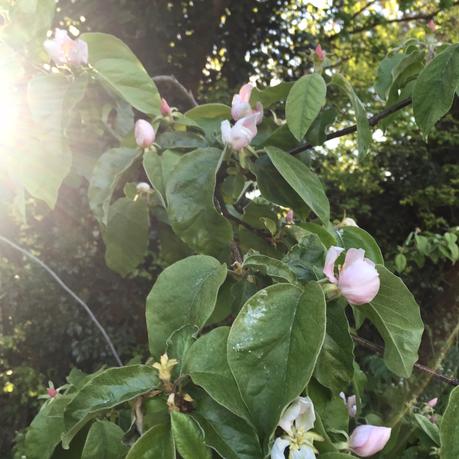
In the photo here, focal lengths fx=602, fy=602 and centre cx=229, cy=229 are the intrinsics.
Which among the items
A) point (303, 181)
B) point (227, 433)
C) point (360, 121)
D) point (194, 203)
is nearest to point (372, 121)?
point (360, 121)

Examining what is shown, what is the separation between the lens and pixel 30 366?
270 cm

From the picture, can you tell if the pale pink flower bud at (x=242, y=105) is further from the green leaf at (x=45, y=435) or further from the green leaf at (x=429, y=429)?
the green leaf at (x=429, y=429)

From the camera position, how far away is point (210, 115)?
939 millimetres

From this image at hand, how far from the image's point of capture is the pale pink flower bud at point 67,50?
815 millimetres

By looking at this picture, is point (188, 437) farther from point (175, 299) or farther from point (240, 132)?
point (240, 132)

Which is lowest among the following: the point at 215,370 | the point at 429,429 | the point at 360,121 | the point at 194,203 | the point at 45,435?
the point at 429,429

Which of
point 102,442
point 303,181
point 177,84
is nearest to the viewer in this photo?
point 102,442

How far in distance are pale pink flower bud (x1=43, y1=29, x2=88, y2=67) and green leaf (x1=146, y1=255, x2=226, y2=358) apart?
38 cm

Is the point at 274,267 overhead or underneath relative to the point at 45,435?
overhead

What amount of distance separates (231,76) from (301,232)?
227 cm

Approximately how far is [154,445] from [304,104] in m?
0.45

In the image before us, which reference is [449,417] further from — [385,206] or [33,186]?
[385,206]

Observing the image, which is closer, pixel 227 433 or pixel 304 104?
pixel 227 433

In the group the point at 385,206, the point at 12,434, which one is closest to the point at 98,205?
the point at 12,434
